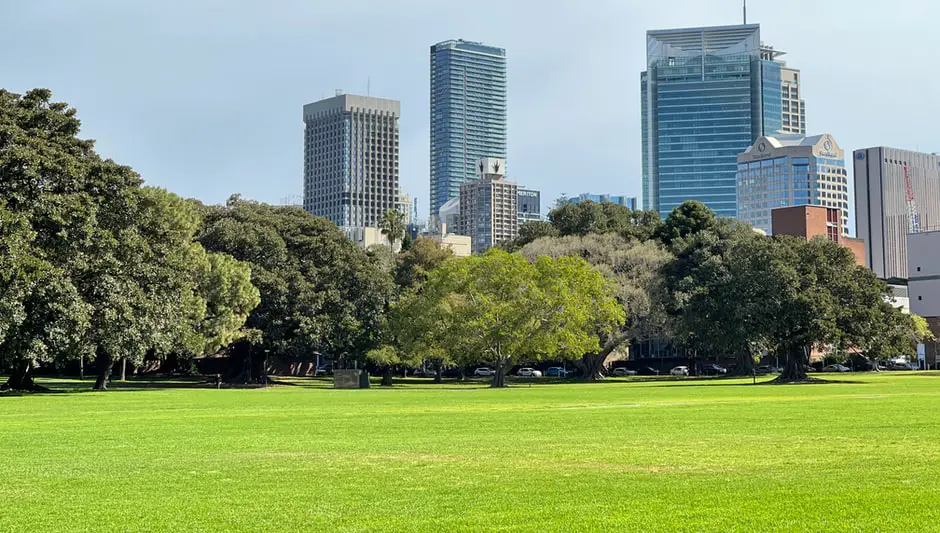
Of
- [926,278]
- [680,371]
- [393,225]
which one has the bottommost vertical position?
[680,371]

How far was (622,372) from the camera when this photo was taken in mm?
121938

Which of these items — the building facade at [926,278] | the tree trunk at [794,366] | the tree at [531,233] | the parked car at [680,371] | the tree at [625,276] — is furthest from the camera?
the building facade at [926,278]

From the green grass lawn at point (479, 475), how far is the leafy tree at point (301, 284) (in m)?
50.0

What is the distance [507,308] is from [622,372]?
175 feet

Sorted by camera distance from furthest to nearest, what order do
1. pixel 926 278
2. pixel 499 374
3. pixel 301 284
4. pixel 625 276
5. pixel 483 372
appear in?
pixel 483 372 → pixel 926 278 → pixel 625 276 → pixel 301 284 → pixel 499 374

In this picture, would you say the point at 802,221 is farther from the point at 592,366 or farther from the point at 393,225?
the point at 592,366

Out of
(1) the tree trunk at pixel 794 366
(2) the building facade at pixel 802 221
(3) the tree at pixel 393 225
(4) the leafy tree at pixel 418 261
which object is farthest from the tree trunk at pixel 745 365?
(3) the tree at pixel 393 225

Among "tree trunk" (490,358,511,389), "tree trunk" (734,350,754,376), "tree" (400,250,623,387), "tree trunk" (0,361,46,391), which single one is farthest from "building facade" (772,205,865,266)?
"tree trunk" (0,361,46,391)

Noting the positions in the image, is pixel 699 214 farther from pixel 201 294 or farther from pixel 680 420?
pixel 680 420

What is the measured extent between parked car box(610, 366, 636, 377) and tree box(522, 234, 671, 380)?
2396 centimetres

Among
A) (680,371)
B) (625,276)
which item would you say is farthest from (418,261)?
(680,371)

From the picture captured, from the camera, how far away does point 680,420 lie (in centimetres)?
2762

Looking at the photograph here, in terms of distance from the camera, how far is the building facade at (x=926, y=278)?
425ft

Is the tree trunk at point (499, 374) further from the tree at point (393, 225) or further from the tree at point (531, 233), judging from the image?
the tree at point (393, 225)
